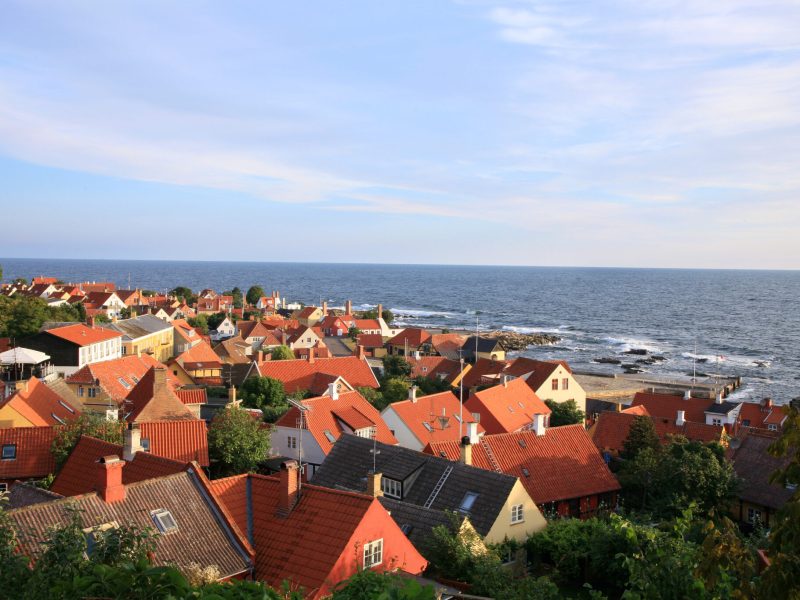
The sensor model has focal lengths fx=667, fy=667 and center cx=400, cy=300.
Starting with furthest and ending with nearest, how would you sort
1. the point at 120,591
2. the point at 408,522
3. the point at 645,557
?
1. the point at 408,522
2. the point at 645,557
3. the point at 120,591

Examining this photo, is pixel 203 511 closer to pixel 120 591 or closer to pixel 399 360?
pixel 120 591

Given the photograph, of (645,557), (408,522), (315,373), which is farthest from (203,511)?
(315,373)

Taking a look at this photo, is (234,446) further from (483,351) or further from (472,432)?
(483,351)

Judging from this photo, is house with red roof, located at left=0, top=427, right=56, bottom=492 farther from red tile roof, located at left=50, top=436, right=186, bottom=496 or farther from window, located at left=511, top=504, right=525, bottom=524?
window, located at left=511, top=504, right=525, bottom=524

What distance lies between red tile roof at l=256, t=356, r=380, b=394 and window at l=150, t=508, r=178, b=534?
3308 cm

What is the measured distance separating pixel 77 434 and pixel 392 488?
13299mm

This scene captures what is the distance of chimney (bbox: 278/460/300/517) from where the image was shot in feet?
62.1

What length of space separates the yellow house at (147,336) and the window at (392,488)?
4414cm

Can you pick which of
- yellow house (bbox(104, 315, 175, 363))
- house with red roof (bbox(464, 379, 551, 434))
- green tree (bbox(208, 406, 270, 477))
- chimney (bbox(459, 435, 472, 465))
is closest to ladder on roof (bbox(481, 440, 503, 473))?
chimney (bbox(459, 435, 472, 465))

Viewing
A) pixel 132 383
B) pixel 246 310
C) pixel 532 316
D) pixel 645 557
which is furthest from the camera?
pixel 532 316

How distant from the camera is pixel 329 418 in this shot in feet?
125

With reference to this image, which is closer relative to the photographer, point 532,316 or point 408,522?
point 408,522

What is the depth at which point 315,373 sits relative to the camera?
177 feet

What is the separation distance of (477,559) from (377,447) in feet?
35.5
